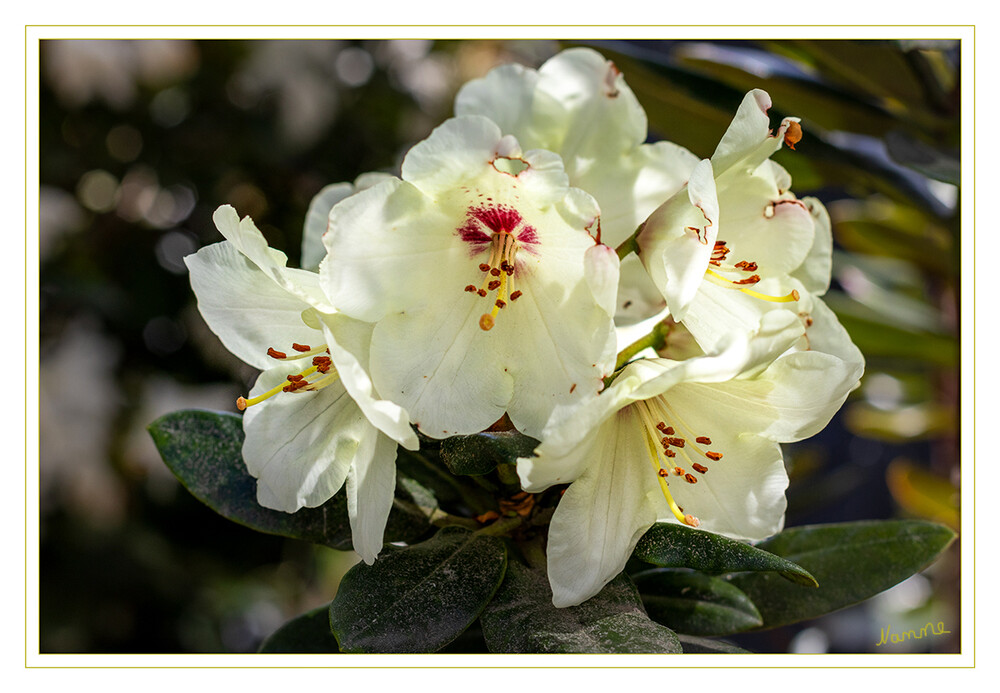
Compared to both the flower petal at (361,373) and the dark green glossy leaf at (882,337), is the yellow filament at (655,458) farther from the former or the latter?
the dark green glossy leaf at (882,337)

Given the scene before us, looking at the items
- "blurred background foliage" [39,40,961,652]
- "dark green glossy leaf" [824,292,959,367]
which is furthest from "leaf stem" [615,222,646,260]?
"blurred background foliage" [39,40,961,652]

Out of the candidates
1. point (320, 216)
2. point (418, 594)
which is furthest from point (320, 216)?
point (418, 594)

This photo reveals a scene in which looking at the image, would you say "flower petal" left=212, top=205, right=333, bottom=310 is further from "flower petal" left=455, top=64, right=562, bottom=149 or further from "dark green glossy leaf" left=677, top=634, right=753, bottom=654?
"dark green glossy leaf" left=677, top=634, right=753, bottom=654

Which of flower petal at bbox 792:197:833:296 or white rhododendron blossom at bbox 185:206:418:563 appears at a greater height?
flower petal at bbox 792:197:833:296

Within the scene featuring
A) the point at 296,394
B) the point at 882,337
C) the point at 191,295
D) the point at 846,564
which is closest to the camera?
the point at 296,394

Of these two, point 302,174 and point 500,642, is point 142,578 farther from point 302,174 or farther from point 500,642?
point 500,642

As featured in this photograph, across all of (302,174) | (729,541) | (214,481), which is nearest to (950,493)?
(729,541)

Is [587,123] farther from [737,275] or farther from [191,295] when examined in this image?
[191,295]
